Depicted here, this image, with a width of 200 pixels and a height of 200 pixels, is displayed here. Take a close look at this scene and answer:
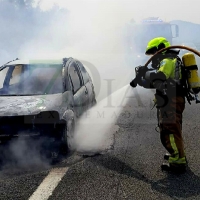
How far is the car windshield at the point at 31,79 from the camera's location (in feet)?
19.3

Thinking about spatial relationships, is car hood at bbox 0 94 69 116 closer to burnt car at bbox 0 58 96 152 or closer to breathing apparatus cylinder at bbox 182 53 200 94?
burnt car at bbox 0 58 96 152

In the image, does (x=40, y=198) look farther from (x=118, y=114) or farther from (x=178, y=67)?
(x=118, y=114)

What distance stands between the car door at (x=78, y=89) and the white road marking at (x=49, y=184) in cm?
151

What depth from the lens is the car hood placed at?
5.02m

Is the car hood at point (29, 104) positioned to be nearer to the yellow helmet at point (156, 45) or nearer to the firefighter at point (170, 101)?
the firefighter at point (170, 101)

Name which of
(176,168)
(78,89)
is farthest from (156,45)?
(78,89)

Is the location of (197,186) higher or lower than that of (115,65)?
lower

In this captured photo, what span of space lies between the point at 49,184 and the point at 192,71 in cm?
229

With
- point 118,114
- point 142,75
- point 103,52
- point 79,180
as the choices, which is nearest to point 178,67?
point 142,75

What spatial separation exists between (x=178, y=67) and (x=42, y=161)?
231 cm

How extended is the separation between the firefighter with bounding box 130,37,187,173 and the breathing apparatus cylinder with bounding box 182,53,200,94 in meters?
0.10

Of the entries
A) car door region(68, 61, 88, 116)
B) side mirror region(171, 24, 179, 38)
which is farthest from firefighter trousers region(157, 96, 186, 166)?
side mirror region(171, 24, 179, 38)

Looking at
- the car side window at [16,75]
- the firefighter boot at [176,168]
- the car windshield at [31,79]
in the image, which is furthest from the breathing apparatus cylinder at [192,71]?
the car side window at [16,75]

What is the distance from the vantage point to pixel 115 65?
72.2 ft
